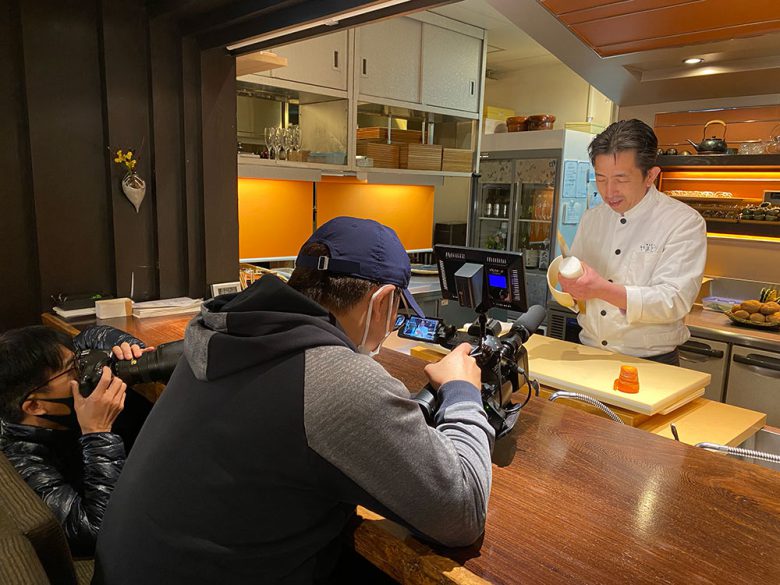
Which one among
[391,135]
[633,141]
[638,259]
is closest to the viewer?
[633,141]

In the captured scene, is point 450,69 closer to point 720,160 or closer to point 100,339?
point 720,160

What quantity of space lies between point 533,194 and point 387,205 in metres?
1.86

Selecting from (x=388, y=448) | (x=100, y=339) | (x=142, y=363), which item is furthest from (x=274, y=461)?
(x=100, y=339)

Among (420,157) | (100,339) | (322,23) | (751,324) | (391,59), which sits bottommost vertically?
(751,324)

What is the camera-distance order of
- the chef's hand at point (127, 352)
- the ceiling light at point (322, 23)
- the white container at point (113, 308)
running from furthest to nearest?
the white container at point (113, 308)
the ceiling light at point (322, 23)
the chef's hand at point (127, 352)

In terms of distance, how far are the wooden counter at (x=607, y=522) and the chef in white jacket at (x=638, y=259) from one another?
0.93 meters

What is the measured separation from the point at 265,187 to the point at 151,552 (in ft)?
10.7

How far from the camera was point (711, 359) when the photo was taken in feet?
10.4

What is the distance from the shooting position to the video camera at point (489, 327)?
1.18m

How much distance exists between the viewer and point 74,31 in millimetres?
2422

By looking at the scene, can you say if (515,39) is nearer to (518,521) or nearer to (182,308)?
(182,308)

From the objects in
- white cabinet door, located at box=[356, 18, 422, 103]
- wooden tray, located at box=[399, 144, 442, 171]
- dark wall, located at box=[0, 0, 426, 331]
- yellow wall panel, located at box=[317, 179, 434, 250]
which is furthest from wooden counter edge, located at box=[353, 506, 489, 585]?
wooden tray, located at box=[399, 144, 442, 171]

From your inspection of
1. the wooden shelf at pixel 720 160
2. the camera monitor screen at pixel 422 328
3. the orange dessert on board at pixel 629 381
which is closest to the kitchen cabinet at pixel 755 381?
the wooden shelf at pixel 720 160

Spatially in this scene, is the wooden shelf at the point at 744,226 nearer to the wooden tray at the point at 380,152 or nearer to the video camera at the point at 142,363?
the wooden tray at the point at 380,152
